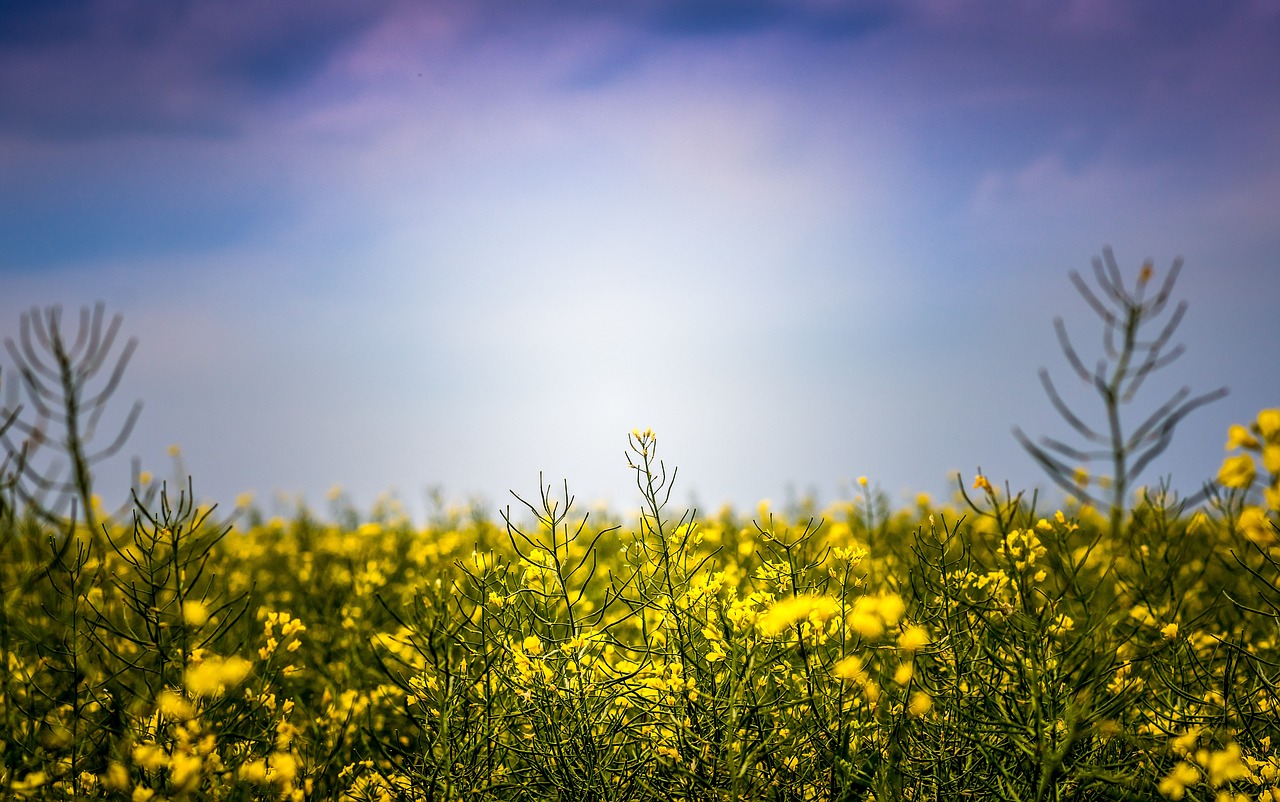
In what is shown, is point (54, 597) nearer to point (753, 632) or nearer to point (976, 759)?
point (753, 632)

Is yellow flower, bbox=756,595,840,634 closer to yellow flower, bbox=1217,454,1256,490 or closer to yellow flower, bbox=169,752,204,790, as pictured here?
yellow flower, bbox=1217,454,1256,490

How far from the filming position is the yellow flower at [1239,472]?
5.38ft

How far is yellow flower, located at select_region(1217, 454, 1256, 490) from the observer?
1.64m

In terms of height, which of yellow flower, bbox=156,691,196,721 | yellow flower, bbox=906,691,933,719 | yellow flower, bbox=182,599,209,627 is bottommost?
yellow flower, bbox=906,691,933,719

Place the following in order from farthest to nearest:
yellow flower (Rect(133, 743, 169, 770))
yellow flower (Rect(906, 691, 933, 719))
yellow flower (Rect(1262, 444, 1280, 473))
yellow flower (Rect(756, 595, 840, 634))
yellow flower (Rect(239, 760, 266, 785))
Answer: yellow flower (Rect(906, 691, 933, 719)) < yellow flower (Rect(239, 760, 266, 785)) < yellow flower (Rect(133, 743, 169, 770)) < yellow flower (Rect(756, 595, 840, 634)) < yellow flower (Rect(1262, 444, 1280, 473))

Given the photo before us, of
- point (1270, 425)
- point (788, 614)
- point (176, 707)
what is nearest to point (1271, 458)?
point (1270, 425)

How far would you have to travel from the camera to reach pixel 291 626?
3184 mm

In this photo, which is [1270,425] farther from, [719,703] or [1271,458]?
[719,703]

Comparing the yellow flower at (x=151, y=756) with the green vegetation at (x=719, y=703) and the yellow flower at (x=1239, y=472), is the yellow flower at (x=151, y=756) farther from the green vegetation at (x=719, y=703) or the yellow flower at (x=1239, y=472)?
the yellow flower at (x=1239, y=472)

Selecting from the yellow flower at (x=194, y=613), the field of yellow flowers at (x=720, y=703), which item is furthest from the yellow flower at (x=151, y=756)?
the yellow flower at (x=194, y=613)

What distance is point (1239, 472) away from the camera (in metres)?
1.65

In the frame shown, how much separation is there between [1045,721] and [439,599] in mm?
2123

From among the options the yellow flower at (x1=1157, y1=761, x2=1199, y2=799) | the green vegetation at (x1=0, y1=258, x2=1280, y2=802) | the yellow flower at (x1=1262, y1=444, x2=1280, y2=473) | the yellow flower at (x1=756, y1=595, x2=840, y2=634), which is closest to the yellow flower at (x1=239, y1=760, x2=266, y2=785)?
the green vegetation at (x1=0, y1=258, x2=1280, y2=802)

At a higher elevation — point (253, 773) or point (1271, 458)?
point (1271, 458)
